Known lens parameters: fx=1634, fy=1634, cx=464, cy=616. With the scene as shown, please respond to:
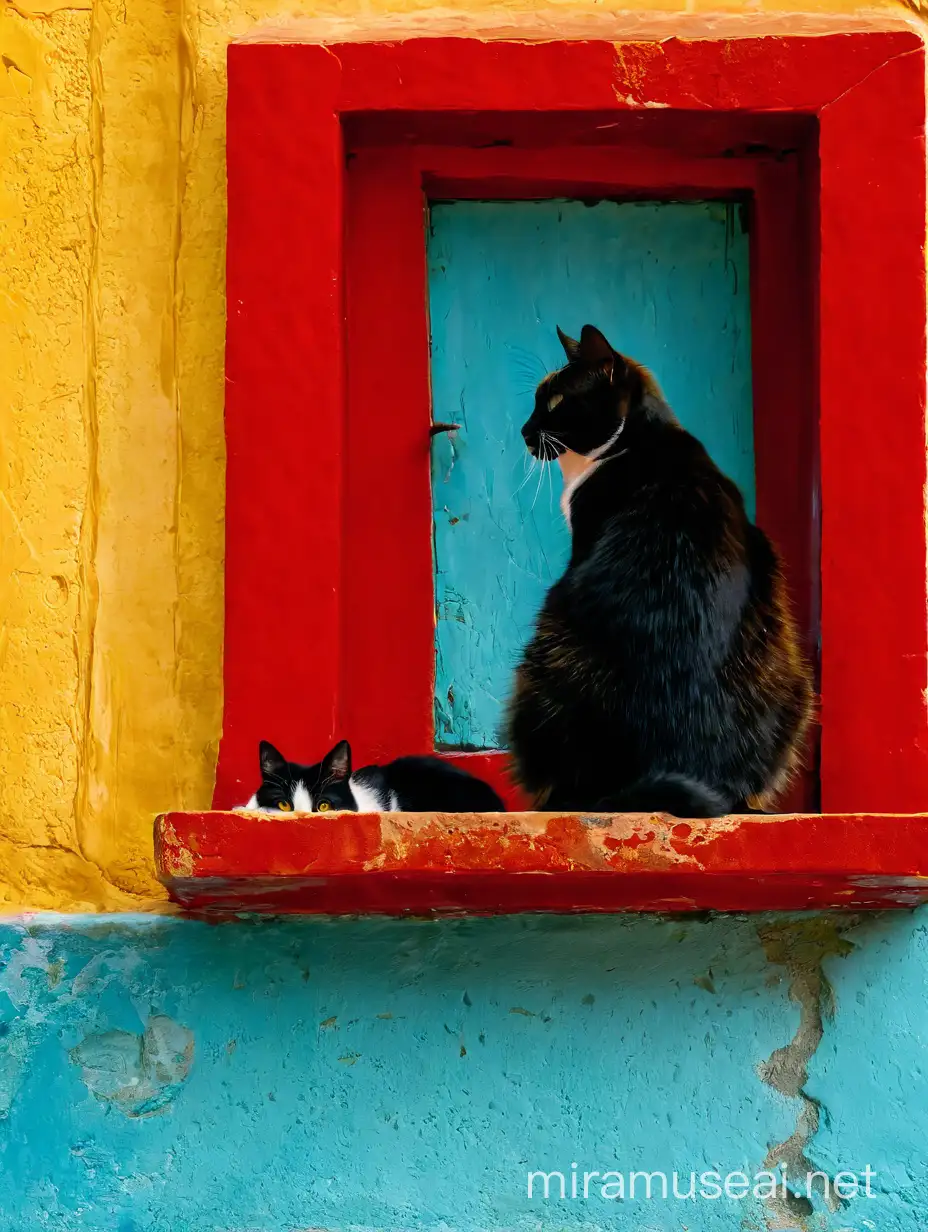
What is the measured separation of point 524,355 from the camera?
2379 millimetres

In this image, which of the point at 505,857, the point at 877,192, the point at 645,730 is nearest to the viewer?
the point at 505,857

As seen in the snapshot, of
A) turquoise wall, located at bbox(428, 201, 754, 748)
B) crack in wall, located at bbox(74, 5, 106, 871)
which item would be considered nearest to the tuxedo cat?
turquoise wall, located at bbox(428, 201, 754, 748)

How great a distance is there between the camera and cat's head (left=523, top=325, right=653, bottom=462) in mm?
2250

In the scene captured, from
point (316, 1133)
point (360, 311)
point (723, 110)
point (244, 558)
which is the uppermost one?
point (723, 110)

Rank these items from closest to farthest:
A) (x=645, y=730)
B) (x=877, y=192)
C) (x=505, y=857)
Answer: (x=505, y=857) < (x=645, y=730) < (x=877, y=192)

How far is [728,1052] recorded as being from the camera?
6.97ft

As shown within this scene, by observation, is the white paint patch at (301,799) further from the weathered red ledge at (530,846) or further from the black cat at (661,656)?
the black cat at (661,656)

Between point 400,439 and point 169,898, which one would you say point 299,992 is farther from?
point 400,439

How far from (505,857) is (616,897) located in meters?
0.24

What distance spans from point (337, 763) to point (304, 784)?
0.06m

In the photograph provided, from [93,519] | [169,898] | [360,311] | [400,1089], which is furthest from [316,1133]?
[360,311]

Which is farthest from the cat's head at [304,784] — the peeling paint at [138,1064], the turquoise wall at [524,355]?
the peeling paint at [138,1064]

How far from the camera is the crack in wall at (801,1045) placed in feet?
6.83

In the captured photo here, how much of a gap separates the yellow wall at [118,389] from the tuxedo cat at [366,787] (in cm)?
18
